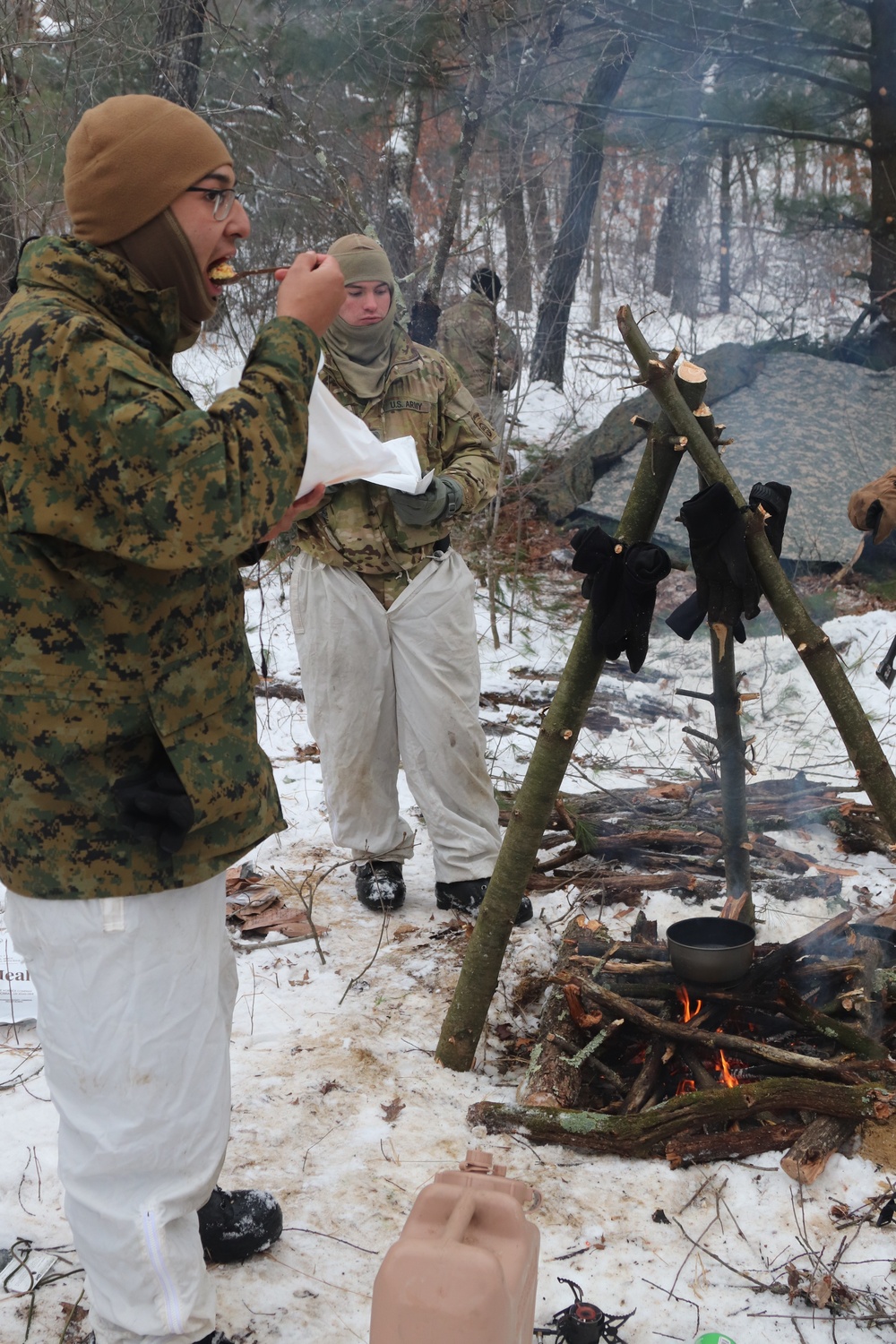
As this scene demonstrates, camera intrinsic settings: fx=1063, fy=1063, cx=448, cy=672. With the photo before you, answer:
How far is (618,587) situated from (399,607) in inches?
56.5

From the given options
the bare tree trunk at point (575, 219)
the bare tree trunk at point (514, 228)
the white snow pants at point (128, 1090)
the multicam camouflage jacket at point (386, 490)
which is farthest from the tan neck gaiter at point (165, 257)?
the bare tree trunk at point (575, 219)

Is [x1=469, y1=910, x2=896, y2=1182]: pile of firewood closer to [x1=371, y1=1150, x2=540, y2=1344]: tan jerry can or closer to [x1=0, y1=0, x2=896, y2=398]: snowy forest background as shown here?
[x1=371, y1=1150, x2=540, y2=1344]: tan jerry can

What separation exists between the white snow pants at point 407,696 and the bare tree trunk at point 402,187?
21.1ft

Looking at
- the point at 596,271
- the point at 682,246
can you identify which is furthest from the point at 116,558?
the point at 596,271

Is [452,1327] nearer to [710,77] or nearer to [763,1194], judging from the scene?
[763,1194]

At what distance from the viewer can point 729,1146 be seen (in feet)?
8.66

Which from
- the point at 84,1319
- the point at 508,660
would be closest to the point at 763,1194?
the point at 84,1319

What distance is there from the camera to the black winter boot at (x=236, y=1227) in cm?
238

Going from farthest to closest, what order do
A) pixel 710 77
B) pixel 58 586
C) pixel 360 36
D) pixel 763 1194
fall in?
pixel 360 36 → pixel 710 77 → pixel 763 1194 → pixel 58 586

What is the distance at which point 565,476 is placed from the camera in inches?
408

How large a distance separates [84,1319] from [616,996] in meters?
1.55

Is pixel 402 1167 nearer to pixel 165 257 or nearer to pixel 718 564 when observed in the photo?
pixel 718 564

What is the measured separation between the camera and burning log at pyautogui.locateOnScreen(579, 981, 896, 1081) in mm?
2797

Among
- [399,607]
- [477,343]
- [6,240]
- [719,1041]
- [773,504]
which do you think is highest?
[6,240]
